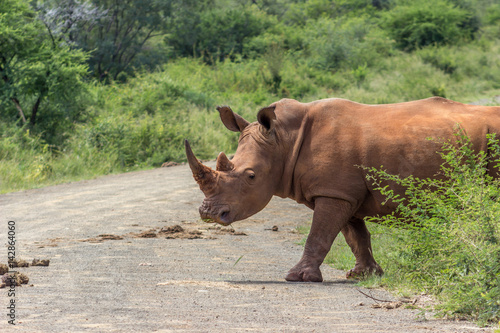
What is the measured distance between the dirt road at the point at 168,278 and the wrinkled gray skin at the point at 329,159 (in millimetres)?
615

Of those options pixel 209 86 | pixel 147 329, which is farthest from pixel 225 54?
pixel 147 329

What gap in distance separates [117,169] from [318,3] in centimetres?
2759

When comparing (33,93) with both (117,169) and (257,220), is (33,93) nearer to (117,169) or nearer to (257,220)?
(117,169)

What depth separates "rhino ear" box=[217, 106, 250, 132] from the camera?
270 inches

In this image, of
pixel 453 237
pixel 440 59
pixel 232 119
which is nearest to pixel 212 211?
pixel 232 119

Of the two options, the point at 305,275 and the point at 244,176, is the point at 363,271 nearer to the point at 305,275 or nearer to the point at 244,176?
the point at 305,275

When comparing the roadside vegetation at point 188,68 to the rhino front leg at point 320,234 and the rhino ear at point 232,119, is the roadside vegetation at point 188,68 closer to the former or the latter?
the rhino front leg at point 320,234

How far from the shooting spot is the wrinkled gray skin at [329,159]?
6207 millimetres

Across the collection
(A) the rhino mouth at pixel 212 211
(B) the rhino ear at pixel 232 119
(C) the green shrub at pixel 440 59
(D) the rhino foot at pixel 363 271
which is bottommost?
(C) the green shrub at pixel 440 59

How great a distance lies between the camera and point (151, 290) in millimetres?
5711

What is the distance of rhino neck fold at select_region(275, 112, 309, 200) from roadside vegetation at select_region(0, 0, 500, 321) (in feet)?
3.75

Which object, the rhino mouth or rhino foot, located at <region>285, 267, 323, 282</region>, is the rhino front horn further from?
rhino foot, located at <region>285, 267, 323, 282</region>

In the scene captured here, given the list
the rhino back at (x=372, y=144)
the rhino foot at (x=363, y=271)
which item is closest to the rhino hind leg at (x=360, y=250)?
the rhino foot at (x=363, y=271)

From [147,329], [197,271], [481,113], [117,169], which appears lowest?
[117,169]
